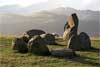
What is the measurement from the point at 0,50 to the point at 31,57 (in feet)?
15.8

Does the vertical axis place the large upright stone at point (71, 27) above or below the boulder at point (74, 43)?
above

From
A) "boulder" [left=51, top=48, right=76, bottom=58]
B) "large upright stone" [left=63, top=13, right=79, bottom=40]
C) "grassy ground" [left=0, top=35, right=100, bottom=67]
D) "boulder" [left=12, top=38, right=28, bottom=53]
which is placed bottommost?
"grassy ground" [left=0, top=35, right=100, bottom=67]

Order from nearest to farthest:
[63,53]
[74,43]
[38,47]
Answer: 1. [63,53]
2. [38,47]
3. [74,43]

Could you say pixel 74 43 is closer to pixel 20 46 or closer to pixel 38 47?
pixel 38 47

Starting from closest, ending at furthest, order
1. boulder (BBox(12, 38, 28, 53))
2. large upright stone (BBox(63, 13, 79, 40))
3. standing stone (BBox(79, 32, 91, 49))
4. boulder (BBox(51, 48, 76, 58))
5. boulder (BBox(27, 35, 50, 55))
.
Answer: boulder (BBox(51, 48, 76, 58)) → boulder (BBox(27, 35, 50, 55)) → boulder (BBox(12, 38, 28, 53)) → standing stone (BBox(79, 32, 91, 49)) → large upright stone (BBox(63, 13, 79, 40))

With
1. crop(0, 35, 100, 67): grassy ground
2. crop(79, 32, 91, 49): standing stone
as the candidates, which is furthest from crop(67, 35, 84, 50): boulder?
crop(0, 35, 100, 67): grassy ground

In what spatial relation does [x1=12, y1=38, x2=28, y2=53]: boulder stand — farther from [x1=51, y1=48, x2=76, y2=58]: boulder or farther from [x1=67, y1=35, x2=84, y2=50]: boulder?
[x1=67, y1=35, x2=84, y2=50]: boulder

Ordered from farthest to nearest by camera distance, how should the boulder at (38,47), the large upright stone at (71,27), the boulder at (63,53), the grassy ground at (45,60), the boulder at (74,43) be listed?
the large upright stone at (71,27) → the boulder at (74,43) → the boulder at (38,47) → the boulder at (63,53) → the grassy ground at (45,60)

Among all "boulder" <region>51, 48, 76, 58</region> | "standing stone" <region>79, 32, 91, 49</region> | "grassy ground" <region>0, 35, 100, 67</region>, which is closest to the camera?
"grassy ground" <region>0, 35, 100, 67</region>

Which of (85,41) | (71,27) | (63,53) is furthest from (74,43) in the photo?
(71,27)

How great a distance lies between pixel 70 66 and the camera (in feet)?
73.8

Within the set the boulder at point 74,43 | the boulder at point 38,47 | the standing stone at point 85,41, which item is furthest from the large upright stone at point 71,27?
the boulder at point 38,47

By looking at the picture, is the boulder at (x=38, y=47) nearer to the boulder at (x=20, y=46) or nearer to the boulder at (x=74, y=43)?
the boulder at (x=20, y=46)

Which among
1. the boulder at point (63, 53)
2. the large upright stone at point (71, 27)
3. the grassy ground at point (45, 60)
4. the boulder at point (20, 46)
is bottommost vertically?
the grassy ground at point (45, 60)
